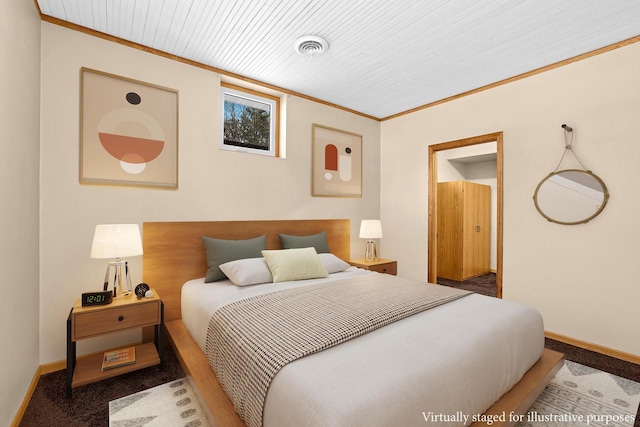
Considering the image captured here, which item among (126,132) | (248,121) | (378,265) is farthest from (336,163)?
(126,132)

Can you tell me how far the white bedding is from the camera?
109 cm

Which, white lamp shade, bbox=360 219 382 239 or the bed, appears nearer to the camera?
the bed

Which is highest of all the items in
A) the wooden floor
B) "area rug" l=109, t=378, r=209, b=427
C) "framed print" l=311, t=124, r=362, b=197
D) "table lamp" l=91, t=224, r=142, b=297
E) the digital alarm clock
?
"framed print" l=311, t=124, r=362, b=197

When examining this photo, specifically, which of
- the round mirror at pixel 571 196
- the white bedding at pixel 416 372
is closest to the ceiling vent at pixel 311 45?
the white bedding at pixel 416 372

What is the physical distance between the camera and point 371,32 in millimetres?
2496

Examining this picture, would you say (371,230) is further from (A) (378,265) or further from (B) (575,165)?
(B) (575,165)

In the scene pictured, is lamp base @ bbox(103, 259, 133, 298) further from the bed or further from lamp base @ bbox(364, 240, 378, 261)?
lamp base @ bbox(364, 240, 378, 261)

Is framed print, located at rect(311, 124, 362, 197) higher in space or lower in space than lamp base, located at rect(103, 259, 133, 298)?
higher

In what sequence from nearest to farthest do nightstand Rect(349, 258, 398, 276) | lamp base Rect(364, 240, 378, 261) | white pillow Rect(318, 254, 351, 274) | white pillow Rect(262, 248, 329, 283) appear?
white pillow Rect(262, 248, 329, 283) → white pillow Rect(318, 254, 351, 274) → nightstand Rect(349, 258, 398, 276) → lamp base Rect(364, 240, 378, 261)

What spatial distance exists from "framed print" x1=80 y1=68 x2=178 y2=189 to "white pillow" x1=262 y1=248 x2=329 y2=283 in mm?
1195

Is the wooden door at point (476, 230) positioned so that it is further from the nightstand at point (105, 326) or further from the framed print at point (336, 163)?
the nightstand at point (105, 326)

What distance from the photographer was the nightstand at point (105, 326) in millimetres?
2012

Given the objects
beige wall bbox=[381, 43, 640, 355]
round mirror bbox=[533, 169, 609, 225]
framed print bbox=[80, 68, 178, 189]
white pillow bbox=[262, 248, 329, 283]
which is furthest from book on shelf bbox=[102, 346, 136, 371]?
round mirror bbox=[533, 169, 609, 225]

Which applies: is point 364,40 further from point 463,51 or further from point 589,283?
point 589,283
